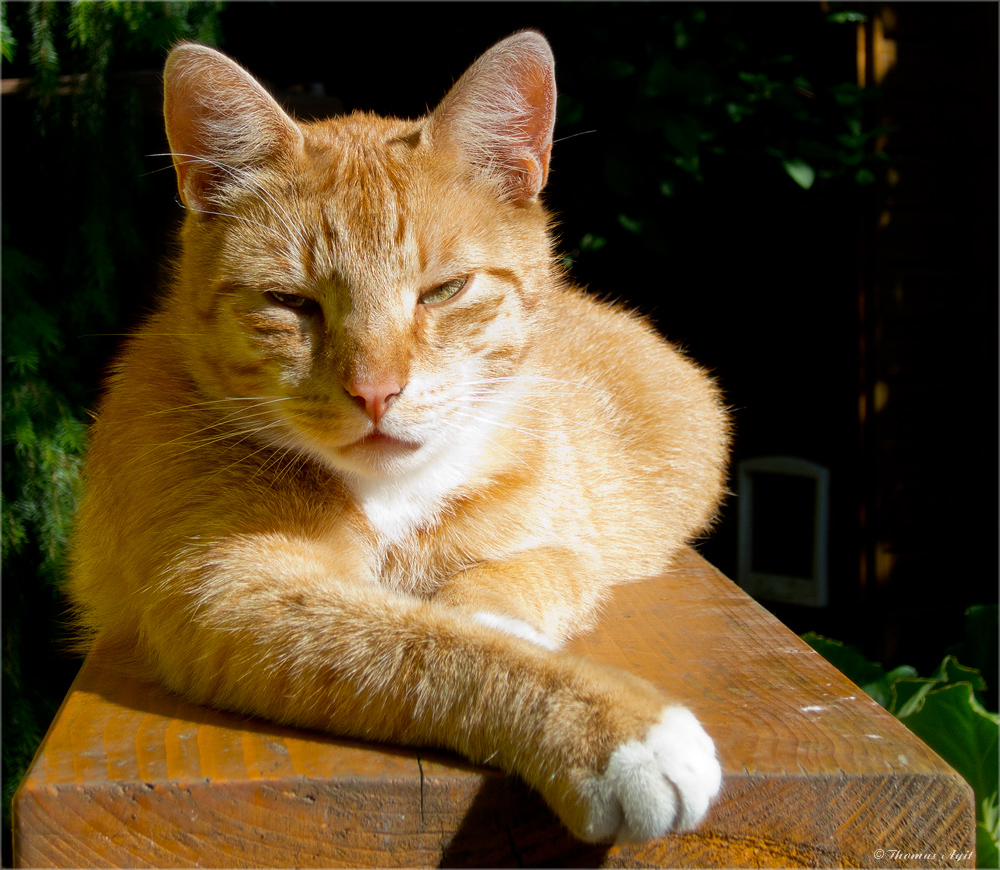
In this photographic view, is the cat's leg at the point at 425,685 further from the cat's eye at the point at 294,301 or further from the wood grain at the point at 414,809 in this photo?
the cat's eye at the point at 294,301

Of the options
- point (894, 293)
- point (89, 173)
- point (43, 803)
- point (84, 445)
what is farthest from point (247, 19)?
point (43, 803)

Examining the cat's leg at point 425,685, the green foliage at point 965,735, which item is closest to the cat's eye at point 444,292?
the cat's leg at point 425,685

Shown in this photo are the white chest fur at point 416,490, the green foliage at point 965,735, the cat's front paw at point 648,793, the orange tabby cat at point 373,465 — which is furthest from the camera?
the green foliage at point 965,735

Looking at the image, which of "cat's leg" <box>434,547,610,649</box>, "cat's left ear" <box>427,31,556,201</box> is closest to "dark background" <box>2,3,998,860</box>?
"cat's left ear" <box>427,31,556,201</box>

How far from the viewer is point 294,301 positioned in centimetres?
143

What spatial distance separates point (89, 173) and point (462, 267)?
5.30 ft

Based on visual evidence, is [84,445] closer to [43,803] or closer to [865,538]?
[43,803]

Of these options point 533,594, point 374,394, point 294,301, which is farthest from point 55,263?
point 533,594

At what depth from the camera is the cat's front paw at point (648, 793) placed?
98 cm

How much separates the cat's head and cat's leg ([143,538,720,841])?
27 centimetres

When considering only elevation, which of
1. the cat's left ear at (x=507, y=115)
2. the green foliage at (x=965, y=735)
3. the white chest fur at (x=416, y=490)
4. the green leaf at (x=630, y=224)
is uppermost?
the cat's left ear at (x=507, y=115)

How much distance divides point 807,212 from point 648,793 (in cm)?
307

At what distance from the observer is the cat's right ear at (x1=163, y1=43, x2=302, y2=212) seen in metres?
1.46

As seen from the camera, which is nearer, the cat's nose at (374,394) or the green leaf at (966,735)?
the cat's nose at (374,394)
